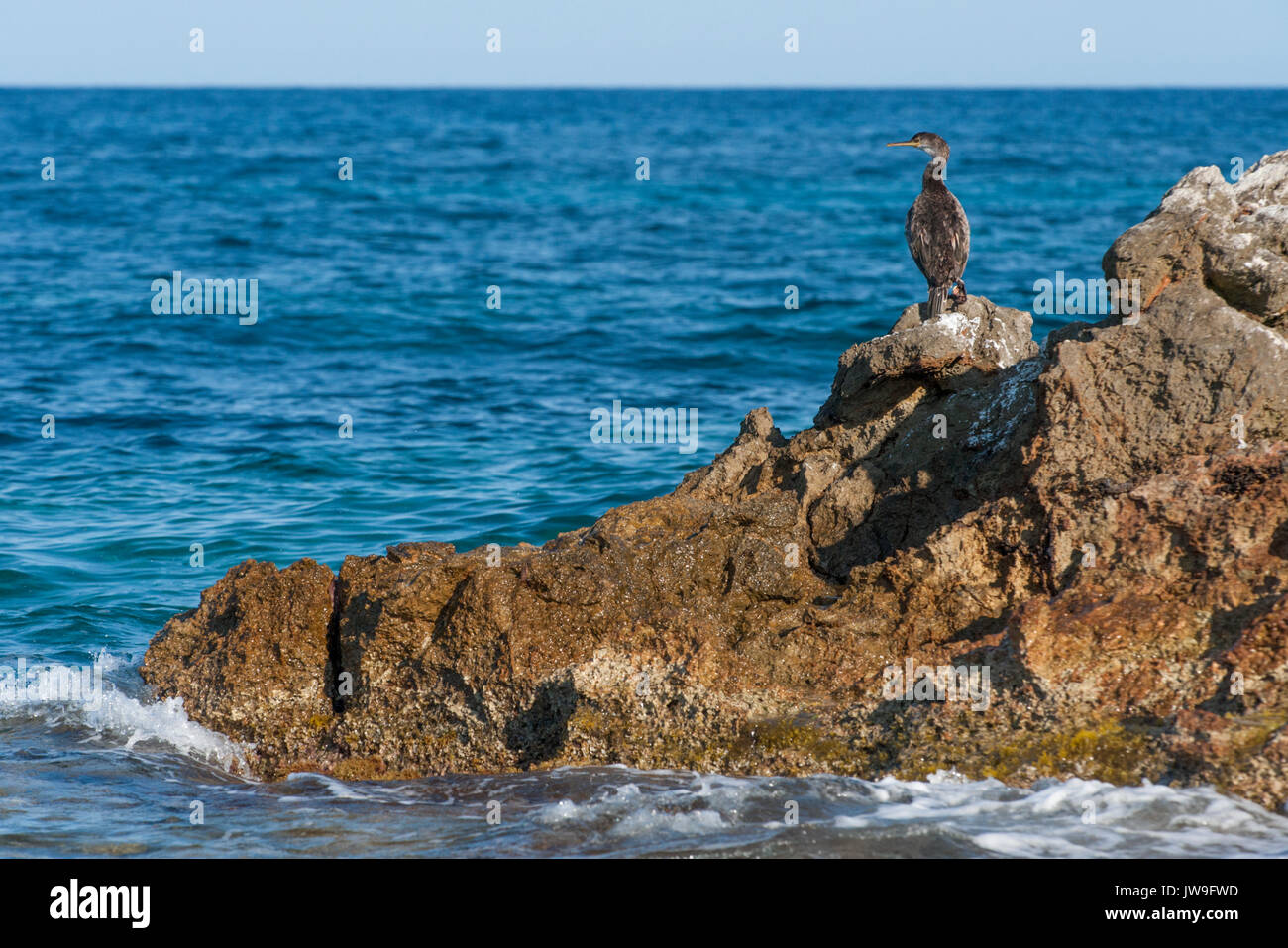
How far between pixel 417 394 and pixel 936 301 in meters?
8.45

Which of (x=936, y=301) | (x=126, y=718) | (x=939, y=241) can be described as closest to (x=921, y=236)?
(x=939, y=241)

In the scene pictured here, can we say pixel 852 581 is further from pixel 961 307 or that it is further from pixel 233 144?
pixel 233 144

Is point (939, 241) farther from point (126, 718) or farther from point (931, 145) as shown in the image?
point (126, 718)

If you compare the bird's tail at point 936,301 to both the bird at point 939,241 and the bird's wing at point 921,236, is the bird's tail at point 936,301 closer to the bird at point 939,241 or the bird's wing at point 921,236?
the bird at point 939,241

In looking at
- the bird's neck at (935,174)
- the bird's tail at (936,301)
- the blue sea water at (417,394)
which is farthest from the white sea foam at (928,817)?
the bird's neck at (935,174)

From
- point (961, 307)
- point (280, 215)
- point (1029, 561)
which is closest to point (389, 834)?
point (1029, 561)

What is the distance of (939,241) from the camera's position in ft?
22.1

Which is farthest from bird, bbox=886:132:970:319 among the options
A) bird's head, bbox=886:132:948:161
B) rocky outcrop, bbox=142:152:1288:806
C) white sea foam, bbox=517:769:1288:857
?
white sea foam, bbox=517:769:1288:857

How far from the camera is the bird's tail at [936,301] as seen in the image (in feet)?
21.4

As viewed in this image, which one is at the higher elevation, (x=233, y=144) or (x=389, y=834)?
(x=233, y=144)

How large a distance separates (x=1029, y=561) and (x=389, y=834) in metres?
2.82

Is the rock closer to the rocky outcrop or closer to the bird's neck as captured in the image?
the rocky outcrop

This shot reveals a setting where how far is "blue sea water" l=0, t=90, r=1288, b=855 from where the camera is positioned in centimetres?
465
